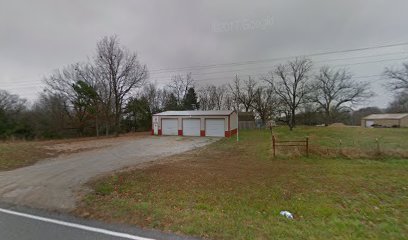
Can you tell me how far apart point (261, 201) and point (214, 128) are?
19.3 metres

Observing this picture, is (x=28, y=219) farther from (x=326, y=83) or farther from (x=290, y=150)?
(x=326, y=83)

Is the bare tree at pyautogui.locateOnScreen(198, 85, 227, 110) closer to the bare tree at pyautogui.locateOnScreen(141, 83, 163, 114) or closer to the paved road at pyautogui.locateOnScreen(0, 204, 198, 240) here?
the bare tree at pyautogui.locateOnScreen(141, 83, 163, 114)

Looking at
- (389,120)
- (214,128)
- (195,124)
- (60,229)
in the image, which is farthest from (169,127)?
(389,120)

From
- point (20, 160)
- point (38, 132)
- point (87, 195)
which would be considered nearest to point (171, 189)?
point (87, 195)

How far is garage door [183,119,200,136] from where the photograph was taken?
24406 millimetres

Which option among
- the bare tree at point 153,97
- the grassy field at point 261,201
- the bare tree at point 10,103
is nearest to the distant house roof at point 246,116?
the bare tree at point 153,97

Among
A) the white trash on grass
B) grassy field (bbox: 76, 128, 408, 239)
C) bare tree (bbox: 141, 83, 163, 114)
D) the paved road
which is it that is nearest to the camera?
the paved road

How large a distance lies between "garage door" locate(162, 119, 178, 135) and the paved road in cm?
2144

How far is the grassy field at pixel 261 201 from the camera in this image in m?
3.25

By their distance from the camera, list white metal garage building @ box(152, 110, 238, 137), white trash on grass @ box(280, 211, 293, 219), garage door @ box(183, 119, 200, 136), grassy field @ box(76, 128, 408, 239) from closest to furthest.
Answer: grassy field @ box(76, 128, 408, 239)
white trash on grass @ box(280, 211, 293, 219)
white metal garage building @ box(152, 110, 238, 137)
garage door @ box(183, 119, 200, 136)

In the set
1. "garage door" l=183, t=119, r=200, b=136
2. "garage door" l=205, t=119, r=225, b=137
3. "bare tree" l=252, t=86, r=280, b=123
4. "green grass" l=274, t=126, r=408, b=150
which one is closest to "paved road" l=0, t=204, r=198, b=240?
"green grass" l=274, t=126, r=408, b=150

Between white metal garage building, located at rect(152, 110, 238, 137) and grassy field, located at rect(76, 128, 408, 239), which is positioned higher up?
white metal garage building, located at rect(152, 110, 238, 137)

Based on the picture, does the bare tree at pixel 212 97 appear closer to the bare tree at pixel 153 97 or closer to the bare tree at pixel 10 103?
the bare tree at pixel 153 97

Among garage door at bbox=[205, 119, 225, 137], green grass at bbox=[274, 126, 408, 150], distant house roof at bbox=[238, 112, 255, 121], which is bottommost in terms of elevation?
green grass at bbox=[274, 126, 408, 150]
